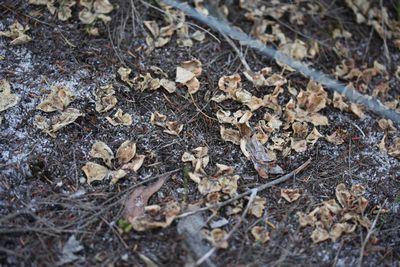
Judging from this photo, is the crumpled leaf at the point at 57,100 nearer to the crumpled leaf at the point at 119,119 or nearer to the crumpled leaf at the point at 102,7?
the crumpled leaf at the point at 119,119

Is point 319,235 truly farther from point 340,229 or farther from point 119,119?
point 119,119

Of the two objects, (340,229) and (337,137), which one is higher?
(337,137)

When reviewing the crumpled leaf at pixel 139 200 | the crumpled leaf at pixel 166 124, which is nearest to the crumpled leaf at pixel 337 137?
the crumpled leaf at pixel 166 124

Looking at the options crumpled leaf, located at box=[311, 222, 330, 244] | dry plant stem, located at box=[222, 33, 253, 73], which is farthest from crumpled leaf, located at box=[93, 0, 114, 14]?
crumpled leaf, located at box=[311, 222, 330, 244]

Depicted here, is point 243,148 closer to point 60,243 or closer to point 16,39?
point 60,243

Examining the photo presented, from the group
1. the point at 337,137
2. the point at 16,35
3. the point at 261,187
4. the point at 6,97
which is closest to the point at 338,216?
the point at 261,187
